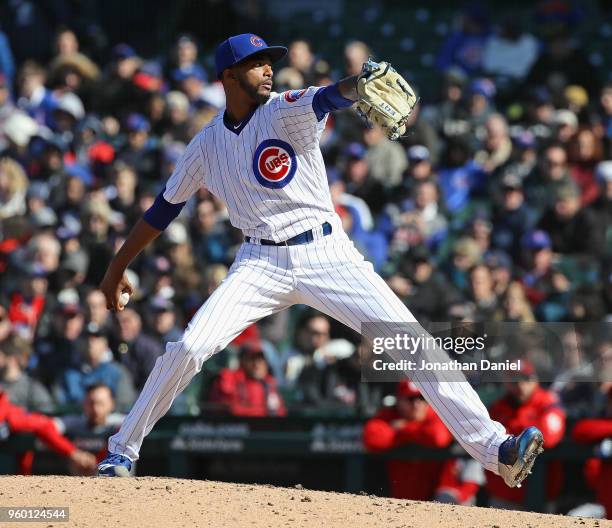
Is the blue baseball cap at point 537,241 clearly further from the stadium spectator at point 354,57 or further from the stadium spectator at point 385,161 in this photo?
the stadium spectator at point 354,57

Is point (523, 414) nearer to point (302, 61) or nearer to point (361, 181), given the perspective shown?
point (361, 181)

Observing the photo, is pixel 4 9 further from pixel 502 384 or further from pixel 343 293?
pixel 343 293

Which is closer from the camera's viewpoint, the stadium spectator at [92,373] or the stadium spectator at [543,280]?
the stadium spectator at [92,373]

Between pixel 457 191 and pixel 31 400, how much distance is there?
389 centimetres

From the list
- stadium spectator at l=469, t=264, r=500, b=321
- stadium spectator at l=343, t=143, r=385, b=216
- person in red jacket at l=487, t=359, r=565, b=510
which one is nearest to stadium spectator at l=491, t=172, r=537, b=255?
stadium spectator at l=469, t=264, r=500, b=321

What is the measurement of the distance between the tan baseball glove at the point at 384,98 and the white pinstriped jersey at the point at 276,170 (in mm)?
323

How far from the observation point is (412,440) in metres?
7.73

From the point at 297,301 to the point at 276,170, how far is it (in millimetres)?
576

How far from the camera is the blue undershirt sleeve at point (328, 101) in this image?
530 cm

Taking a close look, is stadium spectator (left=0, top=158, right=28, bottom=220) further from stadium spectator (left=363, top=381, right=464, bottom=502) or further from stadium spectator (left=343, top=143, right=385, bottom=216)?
stadium spectator (left=363, top=381, right=464, bottom=502)

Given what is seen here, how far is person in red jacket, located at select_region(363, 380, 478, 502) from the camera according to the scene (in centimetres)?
770

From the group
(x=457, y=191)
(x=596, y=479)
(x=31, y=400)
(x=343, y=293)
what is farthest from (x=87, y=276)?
(x=343, y=293)

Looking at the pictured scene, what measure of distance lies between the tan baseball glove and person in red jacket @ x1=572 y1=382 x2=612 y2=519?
307cm

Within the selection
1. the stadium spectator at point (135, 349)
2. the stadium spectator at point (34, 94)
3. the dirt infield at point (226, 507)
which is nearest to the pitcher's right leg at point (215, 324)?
the dirt infield at point (226, 507)
